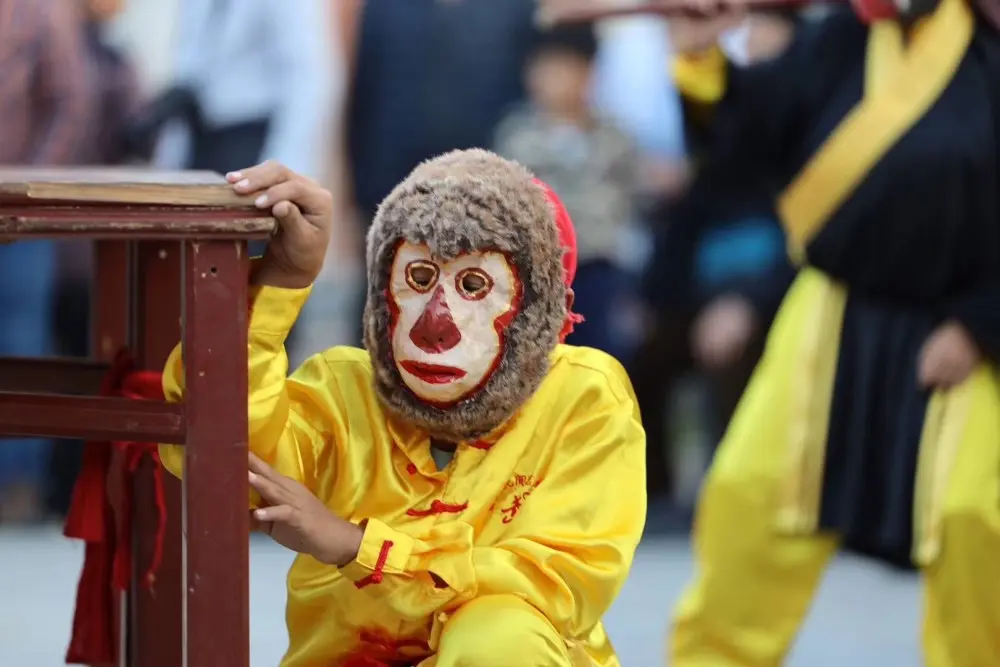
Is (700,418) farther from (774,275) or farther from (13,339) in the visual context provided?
(13,339)

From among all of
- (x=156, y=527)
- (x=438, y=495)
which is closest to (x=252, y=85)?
(x=156, y=527)

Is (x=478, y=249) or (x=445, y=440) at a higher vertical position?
(x=478, y=249)

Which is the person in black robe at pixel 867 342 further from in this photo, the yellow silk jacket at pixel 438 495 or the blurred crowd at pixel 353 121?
the blurred crowd at pixel 353 121

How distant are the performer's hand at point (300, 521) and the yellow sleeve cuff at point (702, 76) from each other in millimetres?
1593

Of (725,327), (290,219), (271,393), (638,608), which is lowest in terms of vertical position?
(638,608)

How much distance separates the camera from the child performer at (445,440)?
2082 millimetres

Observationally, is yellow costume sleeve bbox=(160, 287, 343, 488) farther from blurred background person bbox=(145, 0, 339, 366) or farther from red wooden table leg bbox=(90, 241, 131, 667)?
blurred background person bbox=(145, 0, 339, 366)

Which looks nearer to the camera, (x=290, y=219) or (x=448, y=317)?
(x=290, y=219)

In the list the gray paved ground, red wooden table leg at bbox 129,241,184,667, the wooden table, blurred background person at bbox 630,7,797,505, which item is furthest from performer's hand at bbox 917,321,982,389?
blurred background person at bbox 630,7,797,505

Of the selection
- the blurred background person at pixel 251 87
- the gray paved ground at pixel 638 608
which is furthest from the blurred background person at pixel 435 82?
the gray paved ground at pixel 638 608

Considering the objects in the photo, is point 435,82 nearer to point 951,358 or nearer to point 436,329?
point 951,358

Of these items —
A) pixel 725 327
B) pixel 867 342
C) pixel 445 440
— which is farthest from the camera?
pixel 725 327

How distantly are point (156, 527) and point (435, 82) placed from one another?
2954 mm

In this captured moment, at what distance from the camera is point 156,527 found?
2.56 metres
